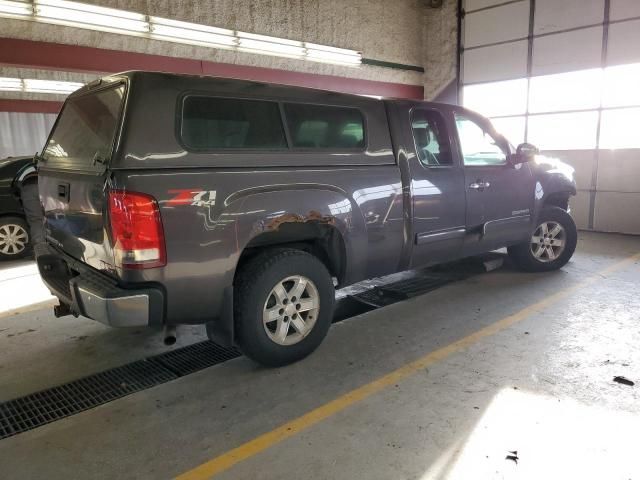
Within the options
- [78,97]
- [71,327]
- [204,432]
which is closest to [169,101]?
[78,97]

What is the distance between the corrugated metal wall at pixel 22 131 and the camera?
11.4m

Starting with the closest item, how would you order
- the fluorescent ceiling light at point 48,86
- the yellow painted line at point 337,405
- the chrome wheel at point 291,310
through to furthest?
1. the yellow painted line at point 337,405
2. the chrome wheel at point 291,310
3. the fluorescent ceiling light at point 48,86

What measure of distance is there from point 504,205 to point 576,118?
560cm

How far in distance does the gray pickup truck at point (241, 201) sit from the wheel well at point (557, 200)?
1.58 meters

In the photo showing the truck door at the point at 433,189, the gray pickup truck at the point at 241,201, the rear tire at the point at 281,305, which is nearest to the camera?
the gray pickup truck at the point at 241,201

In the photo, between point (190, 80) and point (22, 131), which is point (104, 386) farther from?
point (22, 131)

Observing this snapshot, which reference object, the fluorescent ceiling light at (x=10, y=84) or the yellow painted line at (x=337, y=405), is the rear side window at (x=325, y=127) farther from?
the fluorescent ceiling light at (x=10, y=84)

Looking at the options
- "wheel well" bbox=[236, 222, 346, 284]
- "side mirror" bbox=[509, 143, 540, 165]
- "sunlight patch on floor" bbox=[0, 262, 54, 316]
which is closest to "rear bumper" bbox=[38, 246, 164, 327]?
"wheel well" bbox=[236, 222, 346, 284]

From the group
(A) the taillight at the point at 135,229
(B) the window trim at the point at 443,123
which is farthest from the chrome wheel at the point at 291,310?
(B) the window trim at the point at 443,123

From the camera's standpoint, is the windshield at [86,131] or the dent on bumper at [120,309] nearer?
the dent on bumper at [120,309]

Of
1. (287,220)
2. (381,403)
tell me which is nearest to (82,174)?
(287,220)

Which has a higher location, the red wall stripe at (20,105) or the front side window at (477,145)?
the red wall stripe at (20,105)

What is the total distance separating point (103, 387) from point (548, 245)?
489 centimetres

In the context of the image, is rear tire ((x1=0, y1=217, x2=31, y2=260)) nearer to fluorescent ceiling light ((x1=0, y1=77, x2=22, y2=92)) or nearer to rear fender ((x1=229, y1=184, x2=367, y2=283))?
fluorescent ceiling light ((x1=0, y1=77, x2=22, y2=92))
